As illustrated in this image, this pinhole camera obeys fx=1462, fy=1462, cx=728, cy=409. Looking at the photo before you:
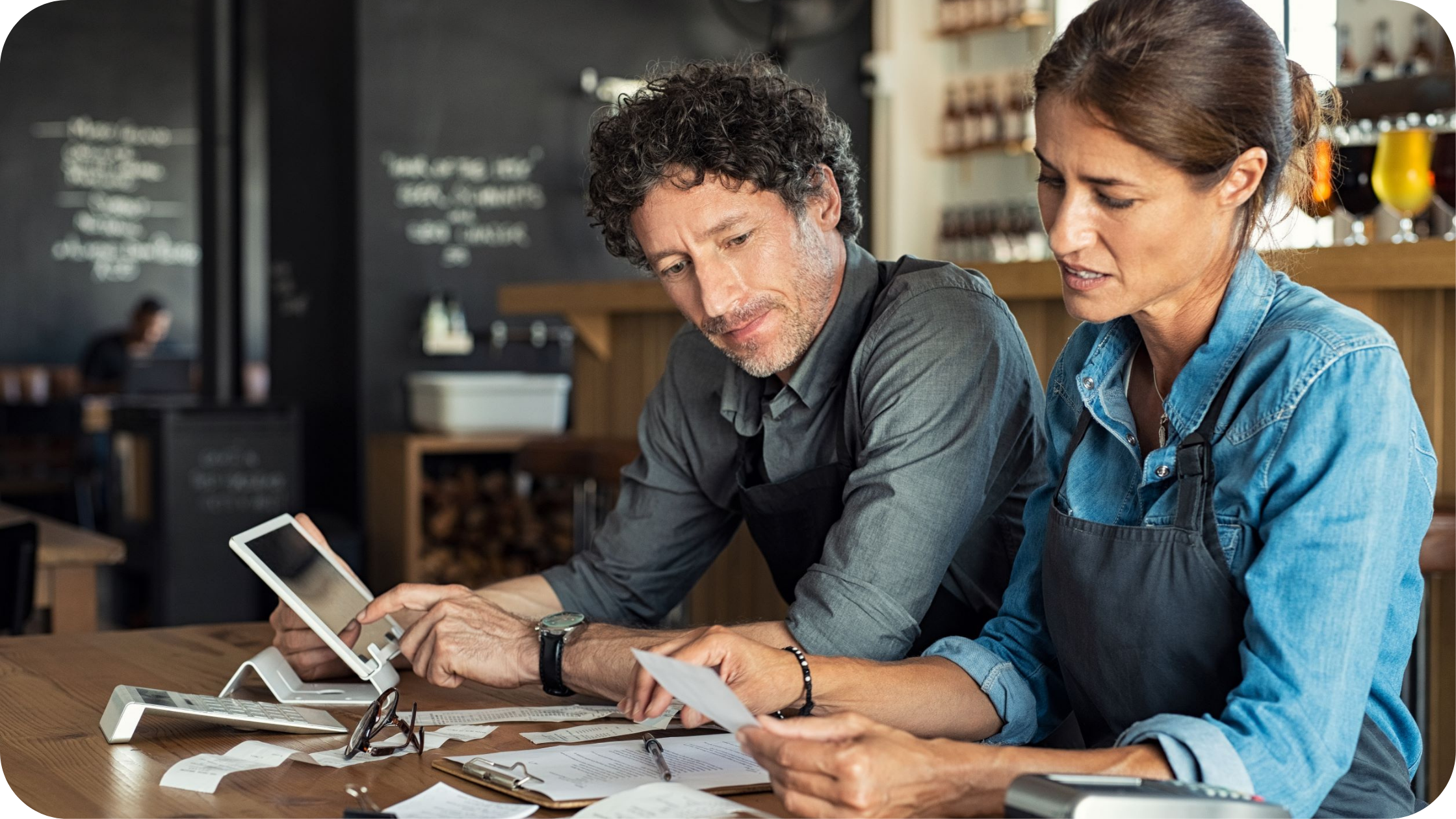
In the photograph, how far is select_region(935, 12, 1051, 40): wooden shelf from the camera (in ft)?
20.0

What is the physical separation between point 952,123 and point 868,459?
200 inches

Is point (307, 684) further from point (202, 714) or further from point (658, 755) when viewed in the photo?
point (658, 755)

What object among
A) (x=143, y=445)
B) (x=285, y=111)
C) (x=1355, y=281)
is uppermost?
(x=285, y=111)

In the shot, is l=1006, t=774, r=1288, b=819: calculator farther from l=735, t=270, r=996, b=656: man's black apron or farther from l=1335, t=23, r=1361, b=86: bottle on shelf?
l=1335, t=23, r=1361, b=86: bottle on shelf

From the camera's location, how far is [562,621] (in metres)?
1.68

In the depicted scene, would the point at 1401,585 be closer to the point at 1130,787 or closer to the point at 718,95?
the point at 1130,787

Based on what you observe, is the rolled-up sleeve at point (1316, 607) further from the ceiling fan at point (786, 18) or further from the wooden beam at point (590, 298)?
the ceiling fan at point (786, 18)

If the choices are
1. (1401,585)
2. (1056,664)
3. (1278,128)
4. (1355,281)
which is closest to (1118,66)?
(1278,128)

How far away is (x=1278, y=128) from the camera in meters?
1.30

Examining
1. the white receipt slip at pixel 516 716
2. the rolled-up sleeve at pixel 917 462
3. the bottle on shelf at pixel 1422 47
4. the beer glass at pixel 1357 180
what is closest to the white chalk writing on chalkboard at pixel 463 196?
the bottle on shelf at pixel 1422 47

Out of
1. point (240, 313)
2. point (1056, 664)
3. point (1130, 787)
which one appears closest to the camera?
point (1130, 787)

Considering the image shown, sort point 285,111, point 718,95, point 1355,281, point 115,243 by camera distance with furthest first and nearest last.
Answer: point 115,243
point 285,111
point 1355,281
point 718,95

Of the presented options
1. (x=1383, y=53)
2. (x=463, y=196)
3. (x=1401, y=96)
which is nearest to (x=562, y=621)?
(x=1401, y=96)

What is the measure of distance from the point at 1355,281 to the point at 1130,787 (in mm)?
1446
